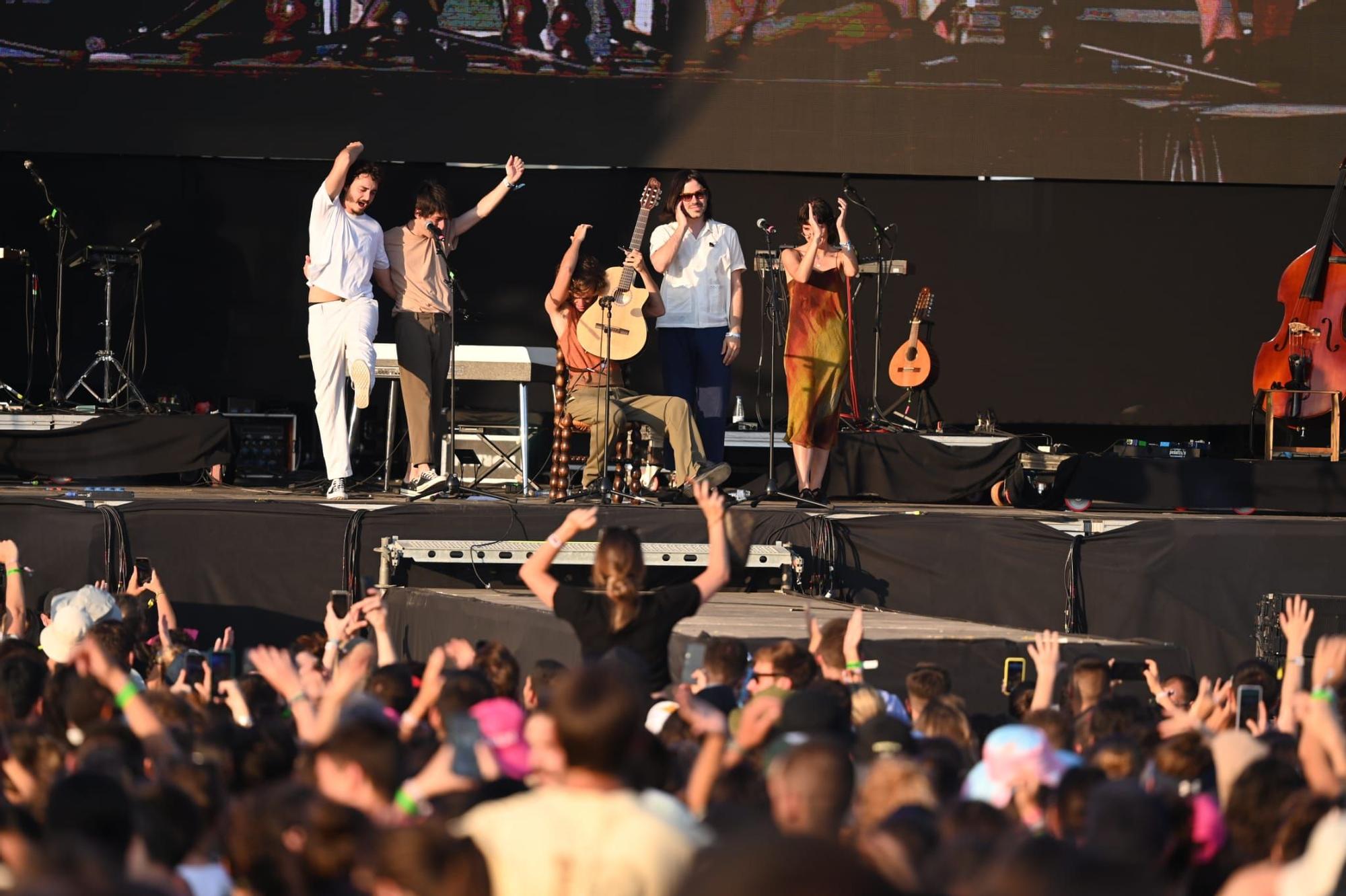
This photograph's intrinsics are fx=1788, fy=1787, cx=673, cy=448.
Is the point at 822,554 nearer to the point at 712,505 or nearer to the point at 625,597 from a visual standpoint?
the point at 712,505

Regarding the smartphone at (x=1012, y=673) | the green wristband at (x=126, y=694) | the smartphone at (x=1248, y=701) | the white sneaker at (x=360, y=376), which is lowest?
the smartphone at (x=1012, y=673)

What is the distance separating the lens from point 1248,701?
18.6 ft

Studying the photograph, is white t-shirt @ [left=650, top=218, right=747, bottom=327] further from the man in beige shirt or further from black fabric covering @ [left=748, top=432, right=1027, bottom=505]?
black fabric covering @ [left=748, top=432, right=1027, bottom=505]

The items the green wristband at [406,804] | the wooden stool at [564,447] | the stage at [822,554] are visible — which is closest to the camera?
the green wristband at [406,804]

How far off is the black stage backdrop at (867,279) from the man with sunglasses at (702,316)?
3.16 meters

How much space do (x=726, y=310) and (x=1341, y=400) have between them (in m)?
4.20

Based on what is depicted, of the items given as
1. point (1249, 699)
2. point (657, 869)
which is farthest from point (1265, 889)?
point (1249, 699)

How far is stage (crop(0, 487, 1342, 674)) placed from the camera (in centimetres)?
884

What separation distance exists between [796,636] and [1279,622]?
3.45 metres

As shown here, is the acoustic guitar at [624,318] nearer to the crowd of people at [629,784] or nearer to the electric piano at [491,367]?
the electric piano at [491,367]

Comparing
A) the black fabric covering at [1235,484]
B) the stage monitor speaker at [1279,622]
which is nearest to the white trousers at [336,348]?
the black fabric covering at [1235,484]

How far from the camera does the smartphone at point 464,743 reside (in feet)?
11.1

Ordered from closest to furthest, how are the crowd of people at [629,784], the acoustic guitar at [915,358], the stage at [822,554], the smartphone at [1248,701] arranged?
the crowd of people at [629,784], the smartphone at [1248,701], the stage at [822,554], the acoustic guitar at [915,358]

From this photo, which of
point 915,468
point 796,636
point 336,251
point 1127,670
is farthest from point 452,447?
point 1127,670
